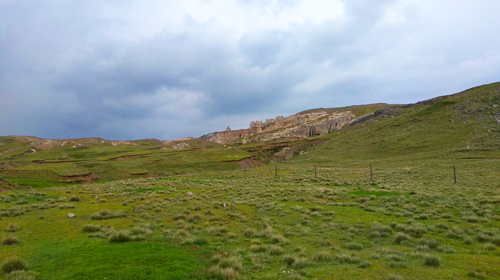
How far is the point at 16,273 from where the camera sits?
231 inches

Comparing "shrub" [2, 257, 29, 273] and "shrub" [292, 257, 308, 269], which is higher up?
"shrub" [2, 257, 29, 273]

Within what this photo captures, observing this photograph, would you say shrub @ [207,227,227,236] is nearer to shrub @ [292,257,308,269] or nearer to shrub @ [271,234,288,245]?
shrub @ [271,234,288,245]

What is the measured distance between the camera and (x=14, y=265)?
6320 millimetres

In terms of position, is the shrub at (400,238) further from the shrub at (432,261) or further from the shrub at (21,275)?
the shrub at (21,275)

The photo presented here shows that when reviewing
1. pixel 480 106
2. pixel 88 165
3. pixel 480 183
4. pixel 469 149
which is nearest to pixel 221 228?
pixel 480 183

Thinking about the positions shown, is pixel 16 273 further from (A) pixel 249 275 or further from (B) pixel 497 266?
(B) pixel 497 266

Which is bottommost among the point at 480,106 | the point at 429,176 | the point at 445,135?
the point at 429,176

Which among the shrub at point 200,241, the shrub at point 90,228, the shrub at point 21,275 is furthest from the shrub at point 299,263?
the shrub at point 90,228

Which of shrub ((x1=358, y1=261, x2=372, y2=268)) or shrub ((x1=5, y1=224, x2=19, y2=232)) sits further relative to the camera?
shrub ((x1=5, y1=224, x2=19, y2=232))

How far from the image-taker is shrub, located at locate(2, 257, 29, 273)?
20.3ft

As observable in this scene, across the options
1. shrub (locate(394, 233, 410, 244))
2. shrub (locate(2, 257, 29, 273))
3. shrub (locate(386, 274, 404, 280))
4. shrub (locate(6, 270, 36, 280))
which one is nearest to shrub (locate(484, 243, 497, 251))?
shrub (locate(394, 233, 410, 244))

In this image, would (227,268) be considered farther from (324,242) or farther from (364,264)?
(324,242)

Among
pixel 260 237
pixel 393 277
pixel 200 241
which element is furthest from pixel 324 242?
pixel 200 241

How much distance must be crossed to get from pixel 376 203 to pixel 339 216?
4.99m
